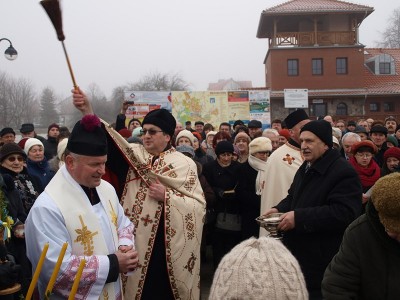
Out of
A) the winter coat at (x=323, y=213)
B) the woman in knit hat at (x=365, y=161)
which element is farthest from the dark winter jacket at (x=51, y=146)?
the winter coat at (x=323, y=213)

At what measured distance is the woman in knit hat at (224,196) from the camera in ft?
20.3

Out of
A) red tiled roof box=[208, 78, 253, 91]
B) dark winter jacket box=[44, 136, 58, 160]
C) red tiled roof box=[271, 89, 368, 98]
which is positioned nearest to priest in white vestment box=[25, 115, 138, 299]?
dark winter jacket box=[44, 136, 58, 160]

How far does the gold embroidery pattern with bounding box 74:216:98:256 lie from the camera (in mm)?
2891

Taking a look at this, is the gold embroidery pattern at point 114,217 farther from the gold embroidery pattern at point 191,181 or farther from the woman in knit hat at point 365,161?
the woman in knit hat at point 365,161

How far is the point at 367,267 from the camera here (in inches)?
100

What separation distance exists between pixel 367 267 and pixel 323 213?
1003 millimetres

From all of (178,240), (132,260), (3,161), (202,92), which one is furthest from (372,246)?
(202,92)

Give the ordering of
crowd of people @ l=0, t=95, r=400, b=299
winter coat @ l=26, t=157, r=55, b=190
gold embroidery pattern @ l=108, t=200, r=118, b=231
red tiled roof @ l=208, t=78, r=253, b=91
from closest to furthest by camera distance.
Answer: crowd of people @ l=0, t=95, r=400, b=299, gold embroidery pattern @ l=108, t=200, r=118, b=231, winter coat @ l=26, t=157, r=55, b=190, red tiled roof @ l=208, t=78, r=253, b=91

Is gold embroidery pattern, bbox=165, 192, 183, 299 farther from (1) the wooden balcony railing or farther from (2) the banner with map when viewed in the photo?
(1) the wooden balcony railing

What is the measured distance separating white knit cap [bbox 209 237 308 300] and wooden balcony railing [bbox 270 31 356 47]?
107 feet

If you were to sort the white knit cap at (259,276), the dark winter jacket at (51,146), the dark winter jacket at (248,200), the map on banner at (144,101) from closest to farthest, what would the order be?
1. the white knit cap at (259,276)
2. the dark winter jacket at (248,200)
3. the dark winter jacket at (51,146)
4. the map on banner at (144,101)

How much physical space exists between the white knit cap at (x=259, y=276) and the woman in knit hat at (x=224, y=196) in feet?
14.8

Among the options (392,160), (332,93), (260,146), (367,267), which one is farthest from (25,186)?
(332,93)

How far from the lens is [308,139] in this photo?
3.90 m
